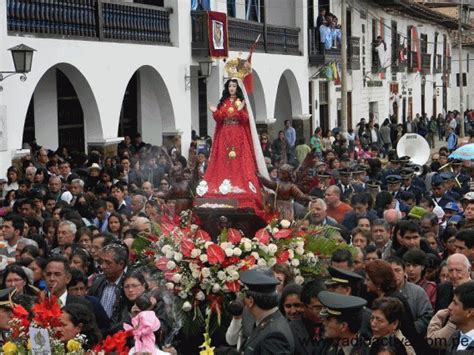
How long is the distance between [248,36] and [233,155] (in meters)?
17.2

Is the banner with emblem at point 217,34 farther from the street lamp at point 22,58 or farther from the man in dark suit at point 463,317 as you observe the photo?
the man in dark suit at point 463,317

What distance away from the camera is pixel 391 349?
257 inches

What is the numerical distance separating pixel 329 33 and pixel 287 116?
2812mm

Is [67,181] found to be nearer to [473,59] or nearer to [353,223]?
[353,223]

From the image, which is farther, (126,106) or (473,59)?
(473,59)

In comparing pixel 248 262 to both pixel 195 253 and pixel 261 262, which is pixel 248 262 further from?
pixel 195 253

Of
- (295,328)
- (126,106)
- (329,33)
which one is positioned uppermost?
(329,33)

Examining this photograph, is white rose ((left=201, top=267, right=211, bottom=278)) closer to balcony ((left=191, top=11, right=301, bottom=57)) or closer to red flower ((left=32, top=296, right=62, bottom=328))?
red flower ((left=32, top=296, right=62, bottom=328))

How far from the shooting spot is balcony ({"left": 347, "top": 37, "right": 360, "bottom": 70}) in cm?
3680

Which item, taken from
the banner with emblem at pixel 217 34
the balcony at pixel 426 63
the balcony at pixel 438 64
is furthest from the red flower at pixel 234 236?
the balcony at pixel 438 64

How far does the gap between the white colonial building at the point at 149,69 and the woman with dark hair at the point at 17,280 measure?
762cm

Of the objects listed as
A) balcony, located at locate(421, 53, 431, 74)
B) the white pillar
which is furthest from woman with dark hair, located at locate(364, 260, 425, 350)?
balcony, located at locate(421, 53, 431, 74)

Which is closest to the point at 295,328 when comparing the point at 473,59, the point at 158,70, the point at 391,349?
the point at 391,349

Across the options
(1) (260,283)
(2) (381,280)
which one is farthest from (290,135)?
(1) (260,283)
